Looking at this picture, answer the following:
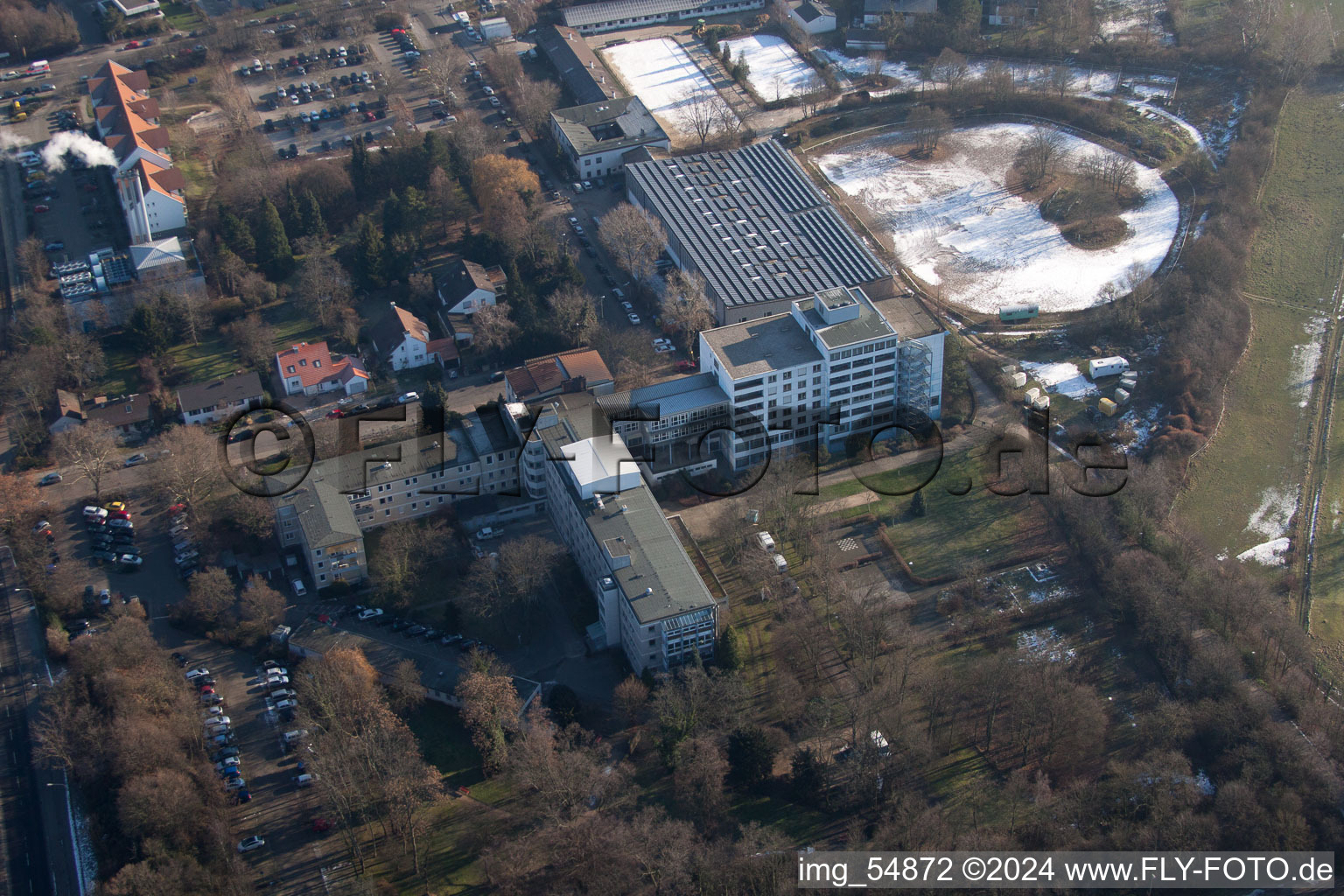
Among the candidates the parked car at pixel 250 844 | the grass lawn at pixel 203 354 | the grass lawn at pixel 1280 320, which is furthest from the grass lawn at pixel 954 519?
the grass lawn at pixel 203 354

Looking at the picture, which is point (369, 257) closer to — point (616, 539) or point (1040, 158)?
point (616, 539)

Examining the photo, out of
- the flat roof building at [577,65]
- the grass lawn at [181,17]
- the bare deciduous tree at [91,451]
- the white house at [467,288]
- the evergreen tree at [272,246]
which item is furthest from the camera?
the grass lawn at [181,17]

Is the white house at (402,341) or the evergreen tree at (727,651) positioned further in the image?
the white house at (402,341)

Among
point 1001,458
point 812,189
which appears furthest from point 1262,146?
point 1001,458

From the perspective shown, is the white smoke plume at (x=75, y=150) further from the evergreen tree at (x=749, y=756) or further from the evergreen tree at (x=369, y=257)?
the evergreen tree at (x=749, y=756)

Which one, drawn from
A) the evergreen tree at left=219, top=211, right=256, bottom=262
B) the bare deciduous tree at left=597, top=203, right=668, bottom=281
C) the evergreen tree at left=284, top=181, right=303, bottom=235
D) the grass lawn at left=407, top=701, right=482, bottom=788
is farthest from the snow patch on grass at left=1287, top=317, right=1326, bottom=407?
the evergreen tree at left=219, top=211, right=256, bottom=262

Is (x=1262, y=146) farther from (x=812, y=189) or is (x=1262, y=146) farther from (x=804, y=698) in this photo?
(x=804, y=698)

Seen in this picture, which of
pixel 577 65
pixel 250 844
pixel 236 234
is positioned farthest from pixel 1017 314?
pixel 250 844
